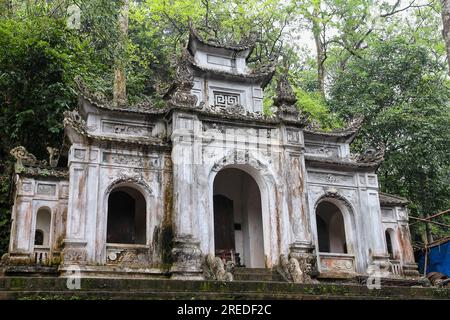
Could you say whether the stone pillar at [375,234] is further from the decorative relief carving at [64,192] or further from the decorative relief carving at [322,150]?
the decorative relief carving at [64,192]

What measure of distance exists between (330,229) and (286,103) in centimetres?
513

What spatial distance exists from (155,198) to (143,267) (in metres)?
1.86

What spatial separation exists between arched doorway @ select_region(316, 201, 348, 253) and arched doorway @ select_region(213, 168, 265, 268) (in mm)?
2511

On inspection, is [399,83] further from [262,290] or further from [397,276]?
[262,290]

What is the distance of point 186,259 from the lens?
40.0 ft

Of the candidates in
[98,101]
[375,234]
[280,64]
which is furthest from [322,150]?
[280,64]

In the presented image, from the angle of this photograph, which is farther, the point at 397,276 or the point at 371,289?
the point at 397,276

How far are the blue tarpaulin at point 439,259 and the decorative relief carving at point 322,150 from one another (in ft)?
18.3

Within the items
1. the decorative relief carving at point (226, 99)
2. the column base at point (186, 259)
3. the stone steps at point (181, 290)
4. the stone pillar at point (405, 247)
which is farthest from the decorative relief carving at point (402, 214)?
the column base at point (186, 259)

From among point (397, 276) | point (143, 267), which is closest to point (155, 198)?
point (143, 267)

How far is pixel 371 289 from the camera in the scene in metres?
10.2

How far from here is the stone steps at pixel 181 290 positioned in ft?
25.3

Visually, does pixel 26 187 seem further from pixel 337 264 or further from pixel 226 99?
pixel 337 264
